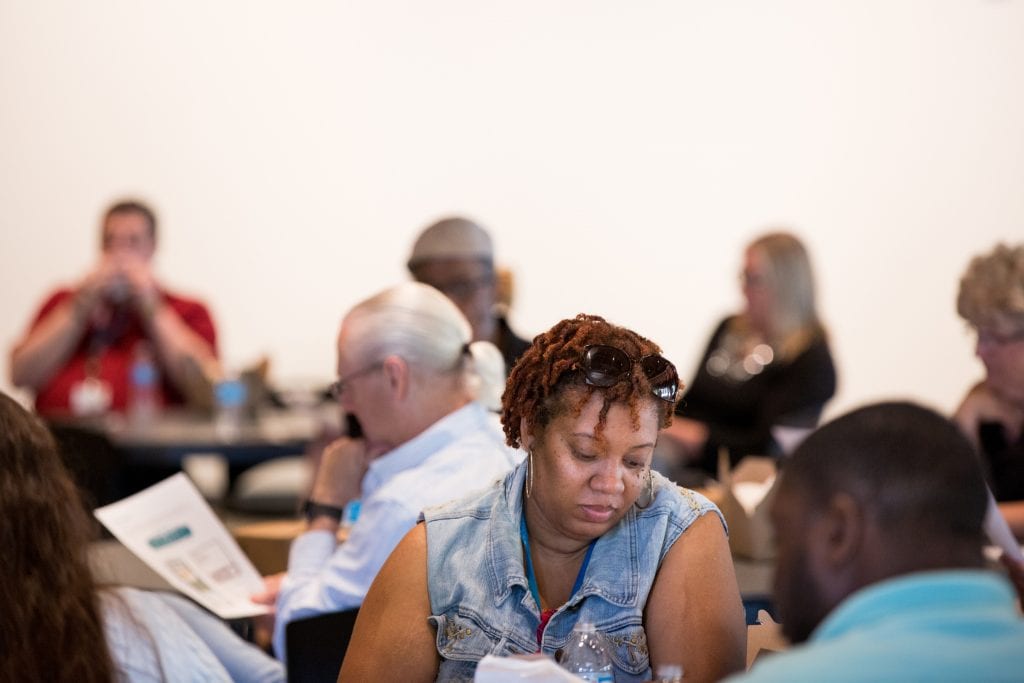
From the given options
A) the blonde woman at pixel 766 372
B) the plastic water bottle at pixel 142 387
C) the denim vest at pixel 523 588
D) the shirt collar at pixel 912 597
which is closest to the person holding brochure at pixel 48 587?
the denim vest at pixel 523 588

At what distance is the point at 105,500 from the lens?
180 inches

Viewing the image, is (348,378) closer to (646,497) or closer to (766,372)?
(646,497)

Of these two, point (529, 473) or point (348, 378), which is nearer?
point (529, 473)

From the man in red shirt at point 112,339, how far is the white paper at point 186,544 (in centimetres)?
273

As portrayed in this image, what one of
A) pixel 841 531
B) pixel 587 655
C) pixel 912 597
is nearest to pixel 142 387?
pixel 587 655

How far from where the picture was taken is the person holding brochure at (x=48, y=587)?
2023 mm

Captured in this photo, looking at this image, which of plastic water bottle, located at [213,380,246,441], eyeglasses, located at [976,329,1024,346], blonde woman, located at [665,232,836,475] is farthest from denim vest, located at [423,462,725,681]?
plastic water bottle, located at [213,380,246,441]

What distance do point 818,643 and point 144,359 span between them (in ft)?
16.0

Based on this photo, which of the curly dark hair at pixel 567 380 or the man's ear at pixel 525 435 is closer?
the curly dark hair at pixel 567 380

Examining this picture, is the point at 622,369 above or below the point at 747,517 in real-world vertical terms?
above

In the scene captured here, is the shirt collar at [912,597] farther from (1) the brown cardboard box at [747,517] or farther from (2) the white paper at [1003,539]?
(1) the brown cardboard box at [747,517]

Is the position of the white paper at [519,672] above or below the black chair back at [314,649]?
above

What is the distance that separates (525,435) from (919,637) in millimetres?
1137

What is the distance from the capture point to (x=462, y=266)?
4043mm
